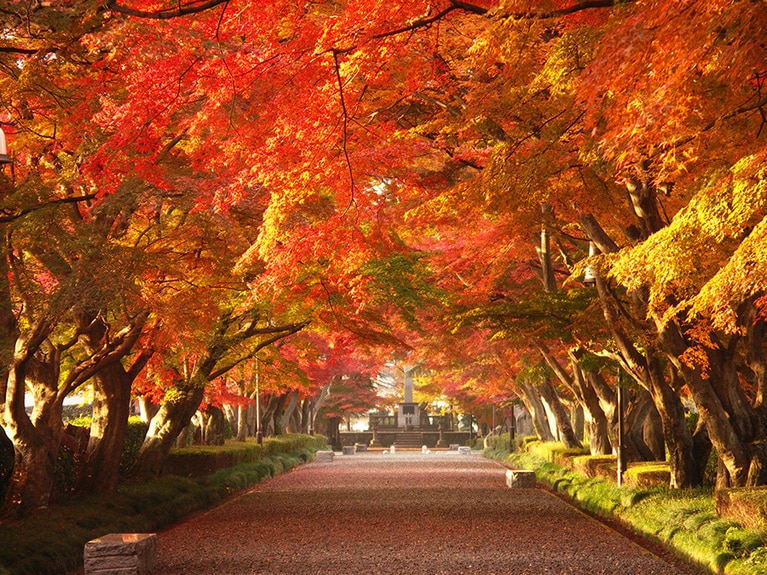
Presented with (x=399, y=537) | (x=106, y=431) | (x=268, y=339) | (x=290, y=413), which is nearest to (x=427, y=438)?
(x=290, y=413)

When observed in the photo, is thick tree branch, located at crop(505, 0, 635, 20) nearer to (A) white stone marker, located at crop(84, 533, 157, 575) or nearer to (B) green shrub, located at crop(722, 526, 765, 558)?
(B) green shrub, located at crop(722, 526, 765, 558)

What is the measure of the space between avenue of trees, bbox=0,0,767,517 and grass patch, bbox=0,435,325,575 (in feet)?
2.92

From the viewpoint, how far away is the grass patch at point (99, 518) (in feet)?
41.4

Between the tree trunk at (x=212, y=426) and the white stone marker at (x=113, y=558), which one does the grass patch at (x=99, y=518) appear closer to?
the white stone marker at (x=113, y=558)

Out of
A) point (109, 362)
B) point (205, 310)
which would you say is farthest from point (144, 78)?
point (109, 362)

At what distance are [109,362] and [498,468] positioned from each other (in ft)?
81.3

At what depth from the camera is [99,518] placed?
52.8ft

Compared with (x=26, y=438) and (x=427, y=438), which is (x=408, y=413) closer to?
(x=427, y=438)

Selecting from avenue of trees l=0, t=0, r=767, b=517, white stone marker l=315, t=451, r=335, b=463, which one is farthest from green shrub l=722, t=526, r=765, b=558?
white stone marker l=315, t=451, r=335, b=463

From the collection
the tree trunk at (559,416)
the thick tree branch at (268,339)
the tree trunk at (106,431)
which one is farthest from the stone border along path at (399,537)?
the tree trunk at (559,416)

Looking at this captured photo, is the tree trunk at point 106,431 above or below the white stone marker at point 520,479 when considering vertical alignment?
above

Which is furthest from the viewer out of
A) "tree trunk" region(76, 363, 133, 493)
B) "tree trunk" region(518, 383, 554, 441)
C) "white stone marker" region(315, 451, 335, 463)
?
"white stone marker" region(315, 451, 335, 463)

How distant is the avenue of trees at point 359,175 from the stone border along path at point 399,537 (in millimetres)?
2632

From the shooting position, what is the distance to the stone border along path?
1341 cm
